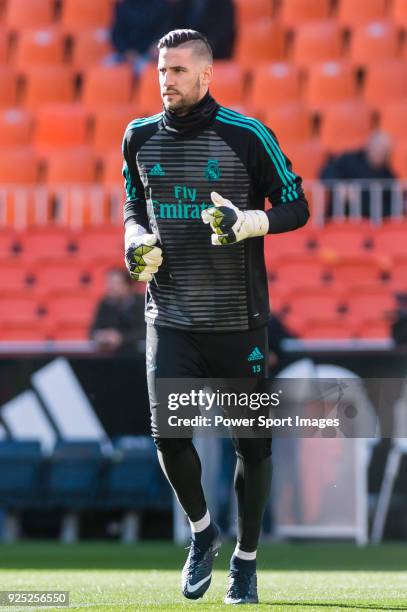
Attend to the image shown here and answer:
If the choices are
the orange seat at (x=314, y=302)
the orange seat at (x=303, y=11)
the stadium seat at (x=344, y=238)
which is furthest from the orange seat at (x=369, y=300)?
the orange seat at (x=303, y=11)

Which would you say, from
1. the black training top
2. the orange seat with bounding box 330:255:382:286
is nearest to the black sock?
the black training top

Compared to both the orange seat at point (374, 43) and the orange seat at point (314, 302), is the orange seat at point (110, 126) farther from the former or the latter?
the orange seat at point (314, 302)

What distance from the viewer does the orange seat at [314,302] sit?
1177 centimetres

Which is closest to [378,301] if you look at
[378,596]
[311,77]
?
[311,77]

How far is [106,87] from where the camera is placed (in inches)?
613

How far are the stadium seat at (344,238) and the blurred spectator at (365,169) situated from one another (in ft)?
0.76

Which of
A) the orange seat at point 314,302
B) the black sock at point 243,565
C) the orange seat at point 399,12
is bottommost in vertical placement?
the orange seat at point 314,302

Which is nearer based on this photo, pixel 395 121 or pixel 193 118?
pixel 193 118

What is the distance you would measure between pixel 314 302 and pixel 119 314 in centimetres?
224

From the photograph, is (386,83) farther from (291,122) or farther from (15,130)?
(15,130)

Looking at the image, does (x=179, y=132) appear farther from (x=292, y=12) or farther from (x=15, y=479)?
(x=292, y=12)

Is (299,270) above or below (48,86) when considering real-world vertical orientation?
below

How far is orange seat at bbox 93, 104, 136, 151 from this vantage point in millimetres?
14938

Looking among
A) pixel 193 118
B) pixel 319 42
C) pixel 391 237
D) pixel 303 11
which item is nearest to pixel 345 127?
pixel 319 42
